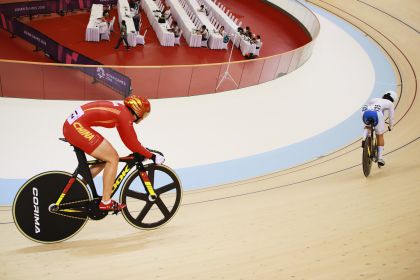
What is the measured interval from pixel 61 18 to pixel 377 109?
36.8ft

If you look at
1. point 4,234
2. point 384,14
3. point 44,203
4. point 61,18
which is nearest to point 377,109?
point 44,203

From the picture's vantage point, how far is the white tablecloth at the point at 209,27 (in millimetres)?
13055

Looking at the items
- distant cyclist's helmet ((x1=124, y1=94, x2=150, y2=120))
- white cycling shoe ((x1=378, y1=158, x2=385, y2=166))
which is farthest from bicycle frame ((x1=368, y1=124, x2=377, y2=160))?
distant cyclist's helmet ((x1=124, y1=94, x2=150, y2=120))

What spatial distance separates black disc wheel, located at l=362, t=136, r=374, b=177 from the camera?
5.58m

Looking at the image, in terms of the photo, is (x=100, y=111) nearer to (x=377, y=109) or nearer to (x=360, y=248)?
(x=360, y=248)

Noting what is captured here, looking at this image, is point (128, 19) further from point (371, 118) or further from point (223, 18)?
point (371, 118)

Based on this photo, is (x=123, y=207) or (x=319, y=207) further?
(x=319, y=207)

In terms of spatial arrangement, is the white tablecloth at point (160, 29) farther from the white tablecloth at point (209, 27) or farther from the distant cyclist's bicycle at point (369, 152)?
the distant cyclist's bicycle at point (369, 152)

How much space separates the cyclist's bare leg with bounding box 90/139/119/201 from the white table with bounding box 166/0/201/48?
9.99m

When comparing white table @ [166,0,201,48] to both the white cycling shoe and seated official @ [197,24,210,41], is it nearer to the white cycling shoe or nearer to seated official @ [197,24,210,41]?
seated official @ [197,24,210,41]

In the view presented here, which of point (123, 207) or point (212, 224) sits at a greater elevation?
point (123, 207)

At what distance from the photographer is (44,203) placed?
3514 millimetres

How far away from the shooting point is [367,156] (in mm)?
5605

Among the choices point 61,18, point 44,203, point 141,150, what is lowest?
point 61,18
